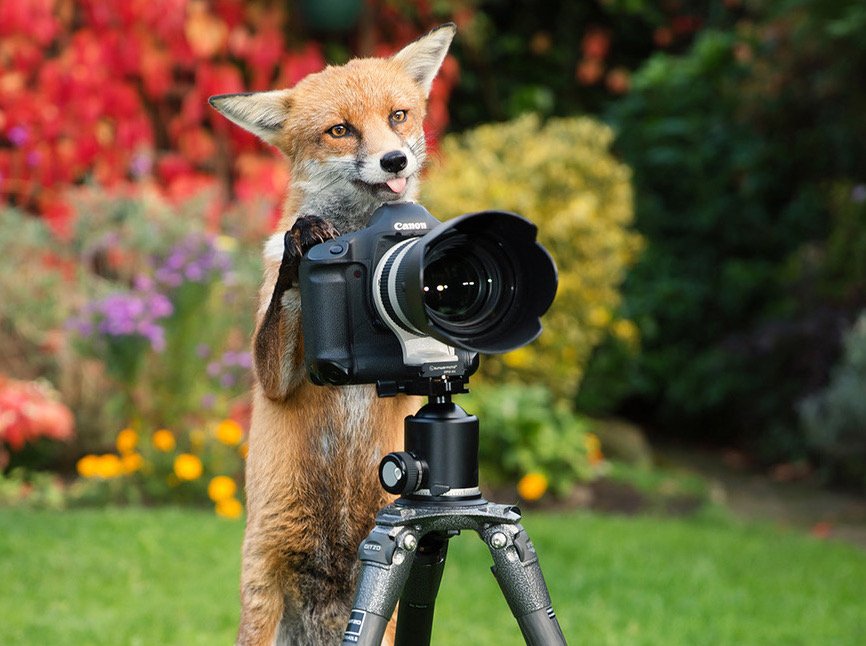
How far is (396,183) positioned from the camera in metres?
2.44

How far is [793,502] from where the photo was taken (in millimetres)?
7227

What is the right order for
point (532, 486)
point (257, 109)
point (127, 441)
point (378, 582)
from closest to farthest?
point (378, 582) → point (257, 109) → point (127, 441) → point (532, 486)

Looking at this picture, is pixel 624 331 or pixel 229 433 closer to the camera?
pixel 229 433

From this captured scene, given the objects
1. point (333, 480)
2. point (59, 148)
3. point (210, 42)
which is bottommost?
point (333, 480)

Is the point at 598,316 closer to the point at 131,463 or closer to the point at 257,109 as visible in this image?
the point at 131,463

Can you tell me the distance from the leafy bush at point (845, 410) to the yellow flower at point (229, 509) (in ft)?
10.6

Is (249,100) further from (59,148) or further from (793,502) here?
(793,502)

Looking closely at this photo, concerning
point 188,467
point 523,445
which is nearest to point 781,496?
point 523,445

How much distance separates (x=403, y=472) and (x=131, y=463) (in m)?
3.73

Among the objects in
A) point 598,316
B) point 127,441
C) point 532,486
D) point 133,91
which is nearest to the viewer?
point 127,441

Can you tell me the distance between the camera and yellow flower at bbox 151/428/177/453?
5.58 metres

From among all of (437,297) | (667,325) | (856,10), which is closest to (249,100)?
(437,297)

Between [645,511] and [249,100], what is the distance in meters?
4.33

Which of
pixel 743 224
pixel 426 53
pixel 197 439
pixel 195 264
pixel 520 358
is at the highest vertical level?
pixel 743 224
